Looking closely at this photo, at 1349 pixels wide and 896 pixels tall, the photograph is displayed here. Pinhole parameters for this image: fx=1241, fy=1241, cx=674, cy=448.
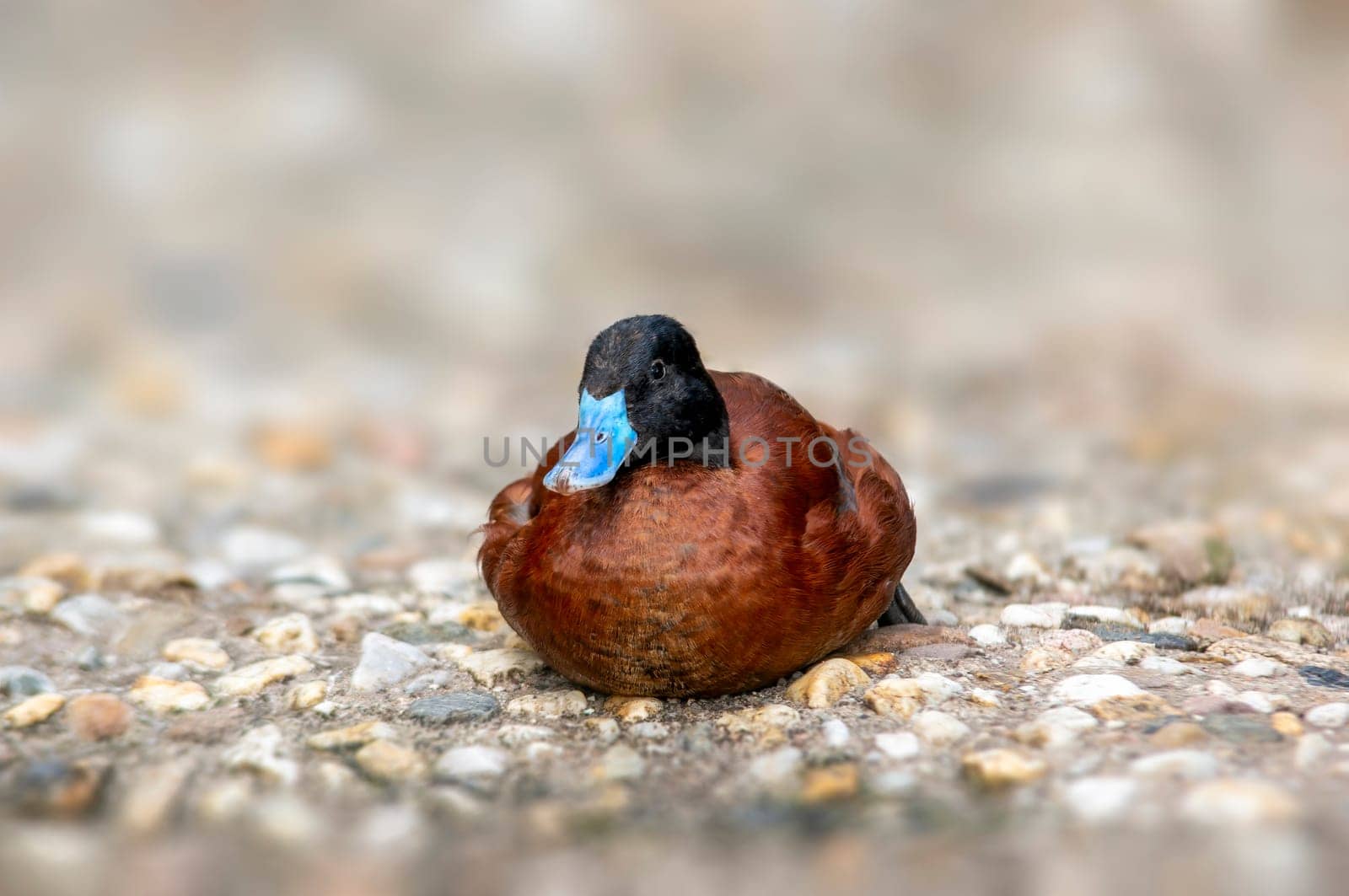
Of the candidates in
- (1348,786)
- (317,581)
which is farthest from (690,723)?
(317,581)

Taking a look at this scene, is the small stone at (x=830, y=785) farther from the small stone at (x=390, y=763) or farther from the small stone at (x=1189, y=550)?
→ the small stone at (x=1189, y=550)

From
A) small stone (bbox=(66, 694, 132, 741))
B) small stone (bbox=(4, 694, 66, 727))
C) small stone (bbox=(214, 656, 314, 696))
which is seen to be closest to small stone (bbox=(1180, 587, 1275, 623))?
small stone (bbox=(214, 656, 314, 696))

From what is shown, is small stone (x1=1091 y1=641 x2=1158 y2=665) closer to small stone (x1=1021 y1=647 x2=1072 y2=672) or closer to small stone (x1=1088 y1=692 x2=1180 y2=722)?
small stone (x1=1021 y1=647 x2=1072 y2=672)

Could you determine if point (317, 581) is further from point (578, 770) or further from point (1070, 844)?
point (1070, 844)

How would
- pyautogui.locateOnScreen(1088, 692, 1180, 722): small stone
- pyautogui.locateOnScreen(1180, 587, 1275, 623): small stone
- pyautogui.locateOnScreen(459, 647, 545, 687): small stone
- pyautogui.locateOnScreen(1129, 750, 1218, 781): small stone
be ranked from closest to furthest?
pyautogui.locateOnScreen(1129, 750, 1218, 781): small stone, pyautogui.locateOnScreen(1088, 692, 1180, 722): small stone, pyautogui.locateOnScreen(459, 647, 545, 687): small stone, pyautogui.locateOnScreen(1180, 587, 1275, 623): small stone

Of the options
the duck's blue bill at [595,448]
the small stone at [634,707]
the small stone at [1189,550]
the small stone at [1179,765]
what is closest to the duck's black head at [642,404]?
the duck's blue bill at [595,448]

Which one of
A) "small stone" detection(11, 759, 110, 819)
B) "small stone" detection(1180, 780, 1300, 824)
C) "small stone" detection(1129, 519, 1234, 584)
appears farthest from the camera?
"small stone" detection(1129, 519, 1234, 584)

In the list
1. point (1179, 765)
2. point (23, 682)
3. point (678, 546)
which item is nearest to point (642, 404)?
point (678, 546)
